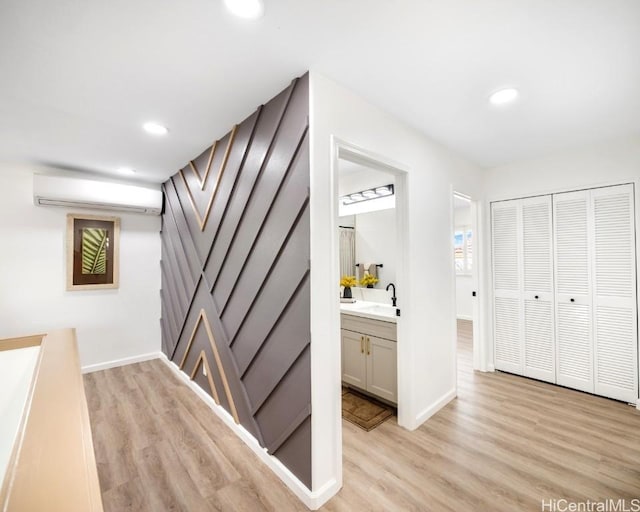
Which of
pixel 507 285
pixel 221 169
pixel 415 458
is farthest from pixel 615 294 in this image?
pixel 221 169

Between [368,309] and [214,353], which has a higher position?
[368,309]

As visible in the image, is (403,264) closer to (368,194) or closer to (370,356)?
(370,356)

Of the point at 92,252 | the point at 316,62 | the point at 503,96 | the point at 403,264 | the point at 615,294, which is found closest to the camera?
the point at 316,62

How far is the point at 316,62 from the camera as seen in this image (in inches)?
63.2

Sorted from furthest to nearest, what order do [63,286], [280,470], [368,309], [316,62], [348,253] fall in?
[348,253] < [63,286] < [368,309] < [280,470] < [316,62]

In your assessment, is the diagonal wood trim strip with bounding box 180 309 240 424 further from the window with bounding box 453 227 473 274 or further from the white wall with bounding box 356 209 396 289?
the window with bounding box 453 227 473 274

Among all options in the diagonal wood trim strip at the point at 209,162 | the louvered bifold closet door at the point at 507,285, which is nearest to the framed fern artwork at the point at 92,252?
the diagonal wood trim strip at the point at 209,162

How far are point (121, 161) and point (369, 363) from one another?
341 centimetres

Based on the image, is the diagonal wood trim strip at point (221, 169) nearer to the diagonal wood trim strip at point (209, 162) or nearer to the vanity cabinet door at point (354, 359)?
the diagonal wood trim strip at point (209, 162)

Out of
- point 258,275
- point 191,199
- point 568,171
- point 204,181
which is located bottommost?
point 258,275

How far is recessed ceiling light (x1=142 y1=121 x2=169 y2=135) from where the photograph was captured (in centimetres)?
233

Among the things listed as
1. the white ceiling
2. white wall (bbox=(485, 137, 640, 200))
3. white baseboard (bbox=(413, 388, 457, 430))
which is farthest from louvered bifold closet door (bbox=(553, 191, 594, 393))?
white baseboard (bbox=(413, 388, 457, 430))

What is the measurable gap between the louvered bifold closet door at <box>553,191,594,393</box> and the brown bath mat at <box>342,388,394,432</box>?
203cm

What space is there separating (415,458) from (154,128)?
3250mm
